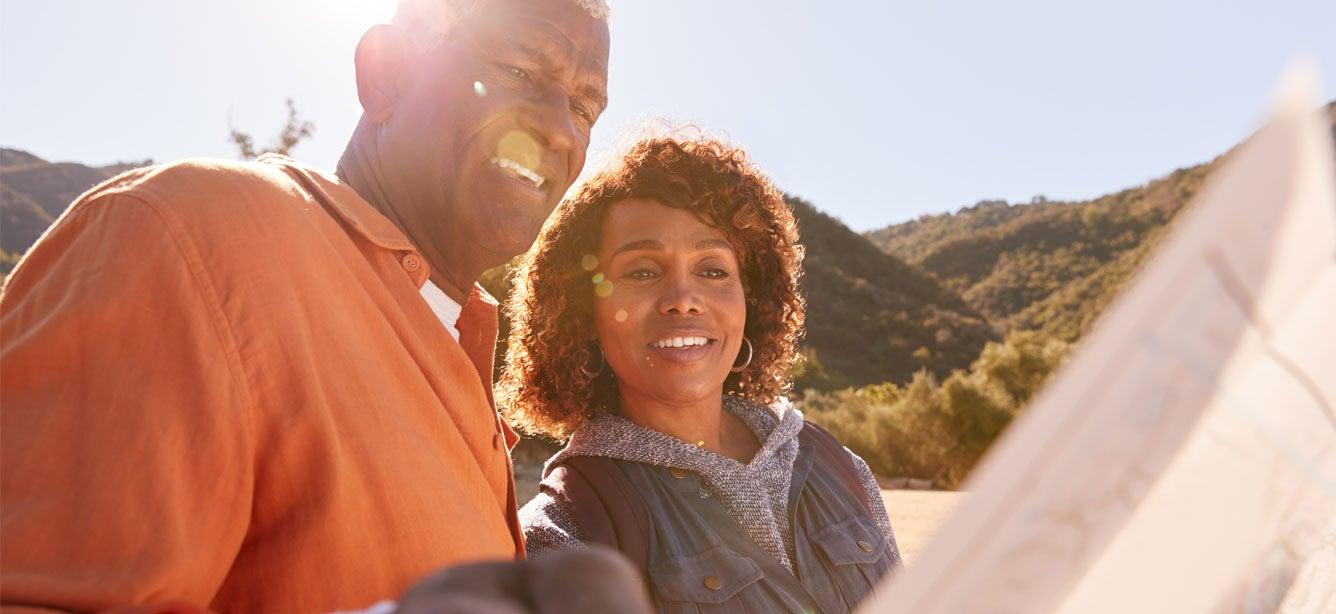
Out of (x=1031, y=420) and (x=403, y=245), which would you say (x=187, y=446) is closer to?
(x=403, y=245)

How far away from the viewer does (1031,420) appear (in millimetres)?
762

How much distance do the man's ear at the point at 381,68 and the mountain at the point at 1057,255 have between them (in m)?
40.7

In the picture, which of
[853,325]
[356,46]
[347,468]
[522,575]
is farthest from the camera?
[853,325]

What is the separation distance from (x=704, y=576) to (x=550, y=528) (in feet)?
1.36

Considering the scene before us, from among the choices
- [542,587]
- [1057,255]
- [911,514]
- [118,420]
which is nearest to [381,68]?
[118,420]

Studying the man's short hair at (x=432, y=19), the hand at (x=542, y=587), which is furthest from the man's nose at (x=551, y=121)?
the hand at (x=542, y=587)

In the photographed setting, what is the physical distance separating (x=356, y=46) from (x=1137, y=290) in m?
1.94

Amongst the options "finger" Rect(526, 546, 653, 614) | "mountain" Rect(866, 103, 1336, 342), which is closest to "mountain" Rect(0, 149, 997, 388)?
"mountain" Rect(866, 103, 1336, 342)

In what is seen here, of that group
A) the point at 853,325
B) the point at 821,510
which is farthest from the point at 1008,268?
the point at 821,510

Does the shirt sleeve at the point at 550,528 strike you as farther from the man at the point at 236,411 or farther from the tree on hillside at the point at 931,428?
the tree on hillside at the point at 931,428

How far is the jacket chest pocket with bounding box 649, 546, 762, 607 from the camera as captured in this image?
7.13ft

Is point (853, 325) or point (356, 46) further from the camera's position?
point (853, 325)

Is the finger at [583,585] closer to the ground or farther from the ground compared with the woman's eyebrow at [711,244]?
closer to the ground

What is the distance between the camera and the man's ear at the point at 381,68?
213 centimetres
